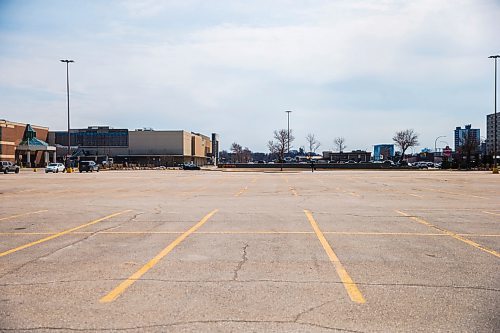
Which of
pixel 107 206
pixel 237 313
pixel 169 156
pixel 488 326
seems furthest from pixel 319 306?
pixel 169 156

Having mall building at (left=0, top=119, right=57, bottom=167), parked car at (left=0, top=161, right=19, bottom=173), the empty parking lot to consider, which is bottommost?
the empty parking lot

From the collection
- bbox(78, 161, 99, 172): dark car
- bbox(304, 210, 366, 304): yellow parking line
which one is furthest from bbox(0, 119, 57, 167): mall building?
bbox(304, 210, 366, 304): yellow parking line

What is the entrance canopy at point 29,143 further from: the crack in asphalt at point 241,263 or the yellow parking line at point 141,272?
the crack in asphalt at point 241,263

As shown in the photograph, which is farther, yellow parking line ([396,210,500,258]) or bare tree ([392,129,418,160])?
bare tree ([392,129,418,160])

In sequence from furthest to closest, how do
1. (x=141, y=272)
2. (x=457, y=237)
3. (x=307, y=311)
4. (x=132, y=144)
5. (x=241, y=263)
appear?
(x=132, y=144) < (x=457, y=237) < (x=241, y=263) < (x=141, y=272) < (x=307, y=311)

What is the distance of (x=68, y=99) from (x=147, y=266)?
6065 cm

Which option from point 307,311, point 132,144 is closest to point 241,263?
point 307,311

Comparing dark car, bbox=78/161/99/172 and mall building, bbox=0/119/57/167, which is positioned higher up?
mall building, bbox=0/119/57/167

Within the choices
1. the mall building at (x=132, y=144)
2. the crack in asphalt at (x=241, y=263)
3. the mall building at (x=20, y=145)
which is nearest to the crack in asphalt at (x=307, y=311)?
the crack in asphalt at (x=241, y=263)

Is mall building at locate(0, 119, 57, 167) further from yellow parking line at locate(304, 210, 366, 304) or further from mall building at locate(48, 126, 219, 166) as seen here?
yellow parking line at locate(304, 210, 366, 304)

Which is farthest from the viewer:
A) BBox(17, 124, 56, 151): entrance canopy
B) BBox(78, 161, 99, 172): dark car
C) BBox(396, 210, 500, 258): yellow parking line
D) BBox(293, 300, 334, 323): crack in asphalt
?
BBox(17, 124, 56, 151): entrance canopy

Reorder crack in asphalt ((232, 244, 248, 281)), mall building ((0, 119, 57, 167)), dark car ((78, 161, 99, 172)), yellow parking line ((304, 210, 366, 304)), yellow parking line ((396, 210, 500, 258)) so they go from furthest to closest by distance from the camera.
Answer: mall building ((0, 119, 57, 167))
dark car ((78, 161, 99, 172))
yellow parking line ((396, 210, 500, 258))
crack in asphalt ((232, 244, 248, 281))
yellow parking line ((304, 210, 366, 304))

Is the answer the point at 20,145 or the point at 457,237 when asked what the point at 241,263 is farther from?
the point at 20,145

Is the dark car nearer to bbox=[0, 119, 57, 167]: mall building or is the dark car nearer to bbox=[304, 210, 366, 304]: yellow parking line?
bbox=[0, 119, 57, 167]: mall building
